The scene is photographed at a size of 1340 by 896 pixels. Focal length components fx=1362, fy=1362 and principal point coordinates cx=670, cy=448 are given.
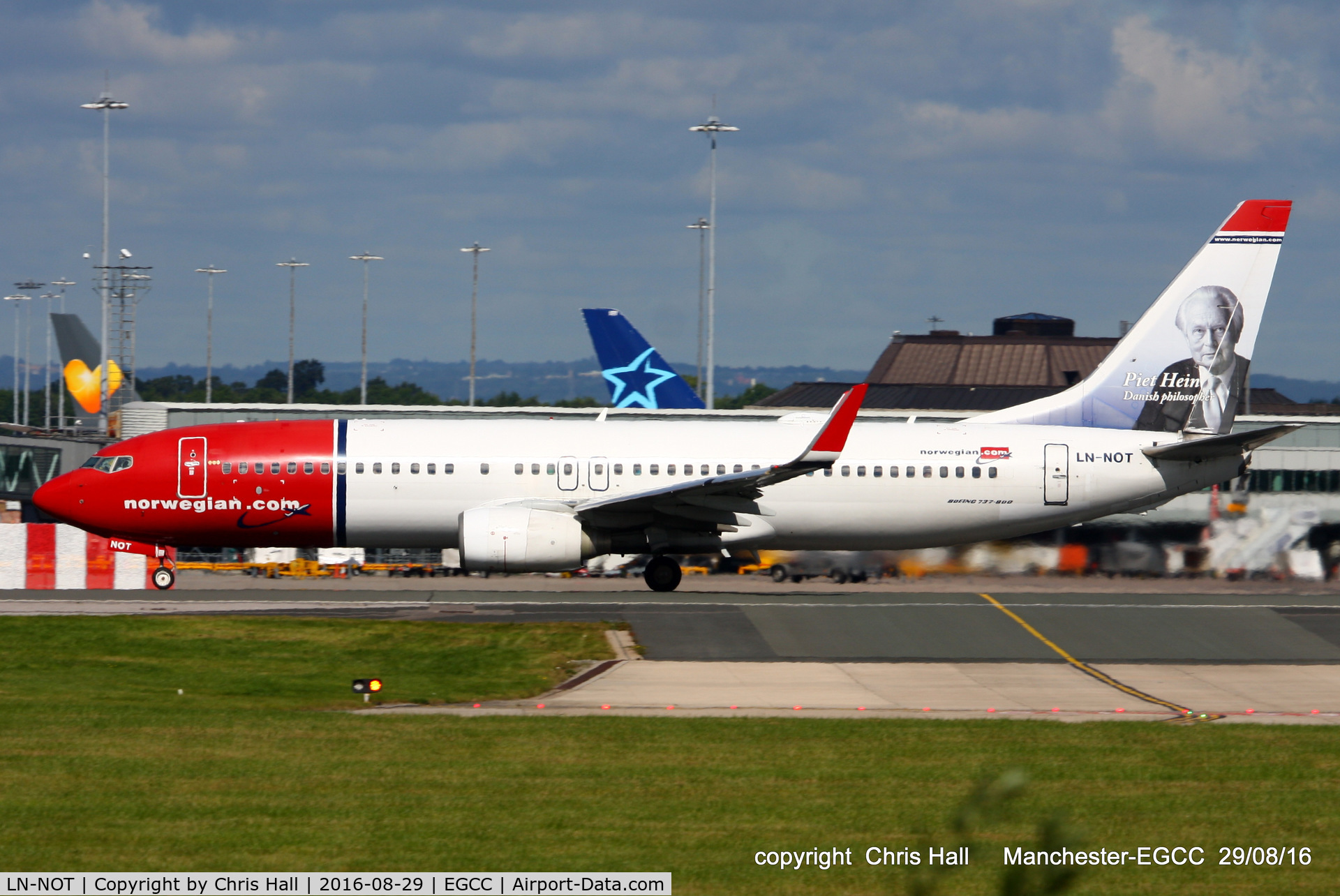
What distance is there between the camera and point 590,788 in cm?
1360

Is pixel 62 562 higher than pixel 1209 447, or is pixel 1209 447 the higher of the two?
pixel 1209 447

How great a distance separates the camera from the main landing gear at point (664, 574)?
35094mm

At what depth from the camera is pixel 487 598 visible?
33750mm

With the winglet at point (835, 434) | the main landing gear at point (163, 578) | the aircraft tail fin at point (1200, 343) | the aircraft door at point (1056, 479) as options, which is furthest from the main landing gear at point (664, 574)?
the main landing gear at point (163, 578)

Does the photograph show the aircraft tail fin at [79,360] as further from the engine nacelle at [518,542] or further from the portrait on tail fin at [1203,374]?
the portrait on tail fin at [1203,374]

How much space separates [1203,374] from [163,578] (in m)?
28.0

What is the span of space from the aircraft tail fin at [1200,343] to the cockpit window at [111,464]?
22.1m

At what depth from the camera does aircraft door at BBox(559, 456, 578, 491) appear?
113ft

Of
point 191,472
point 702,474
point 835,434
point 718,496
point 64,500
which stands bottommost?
point 64,500

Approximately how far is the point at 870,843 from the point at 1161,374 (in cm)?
2799

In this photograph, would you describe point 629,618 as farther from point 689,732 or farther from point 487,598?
point 689,732

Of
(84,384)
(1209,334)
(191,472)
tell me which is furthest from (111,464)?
(84,384)
